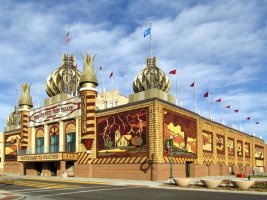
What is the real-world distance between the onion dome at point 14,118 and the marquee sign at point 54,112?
15199 mm

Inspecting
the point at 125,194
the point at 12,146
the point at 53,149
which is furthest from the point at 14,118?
the point at 125,194

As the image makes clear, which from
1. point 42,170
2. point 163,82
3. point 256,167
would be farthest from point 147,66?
point 256,167

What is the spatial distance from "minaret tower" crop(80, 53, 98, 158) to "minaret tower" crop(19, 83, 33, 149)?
15.7 metres

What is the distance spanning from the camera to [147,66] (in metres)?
50.2

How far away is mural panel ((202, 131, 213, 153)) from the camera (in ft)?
173

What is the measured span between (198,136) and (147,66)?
1303 centimetres

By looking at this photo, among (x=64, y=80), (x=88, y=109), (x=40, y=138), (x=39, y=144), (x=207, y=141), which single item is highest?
(x=64, y=80)

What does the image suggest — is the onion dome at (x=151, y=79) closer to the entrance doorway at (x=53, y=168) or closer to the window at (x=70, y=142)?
the window at (x=70, y=142)

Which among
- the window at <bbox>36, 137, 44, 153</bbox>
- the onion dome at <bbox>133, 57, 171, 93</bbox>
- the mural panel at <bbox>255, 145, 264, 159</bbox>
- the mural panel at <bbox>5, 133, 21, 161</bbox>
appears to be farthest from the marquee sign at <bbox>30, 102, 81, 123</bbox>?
the mural panel at <bbox>255, 145, 264, 159</bbox>

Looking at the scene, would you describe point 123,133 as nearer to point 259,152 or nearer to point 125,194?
point 125,194

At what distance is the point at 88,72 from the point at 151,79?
359 inches

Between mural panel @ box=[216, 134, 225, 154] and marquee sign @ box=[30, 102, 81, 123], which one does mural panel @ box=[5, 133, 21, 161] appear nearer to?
marquee sign @ box=[30, 102, 81, 123]

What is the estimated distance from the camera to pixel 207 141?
177 ft

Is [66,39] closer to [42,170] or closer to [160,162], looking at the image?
[42,170]
